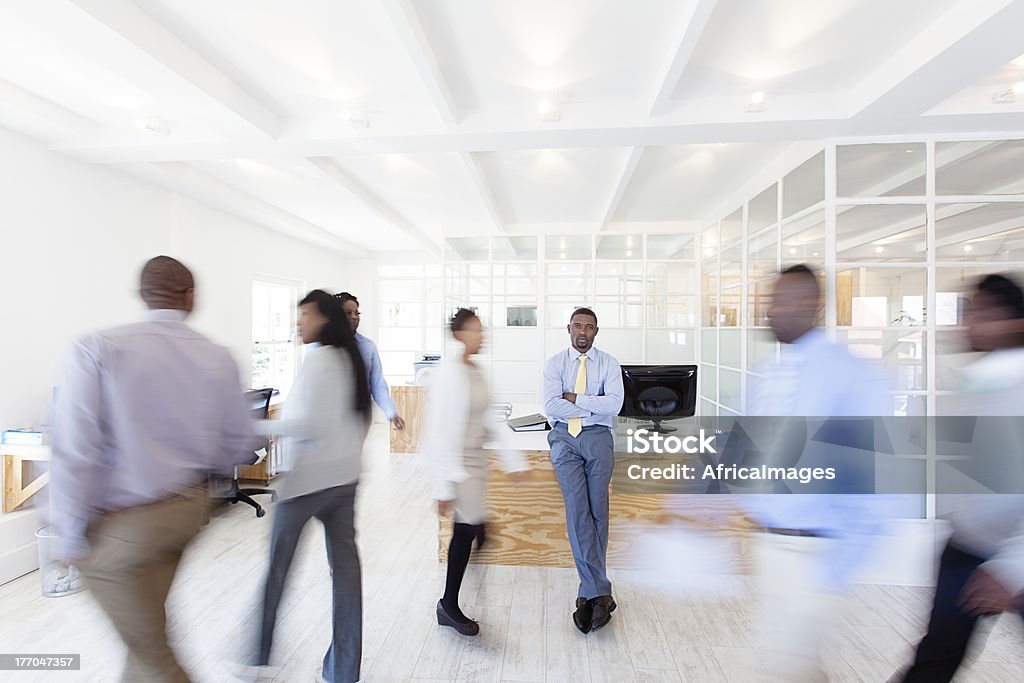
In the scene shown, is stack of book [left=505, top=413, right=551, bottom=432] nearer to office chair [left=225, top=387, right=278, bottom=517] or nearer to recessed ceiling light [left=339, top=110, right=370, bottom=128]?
office chair [left=225, top=387, right=278, bottom=517]

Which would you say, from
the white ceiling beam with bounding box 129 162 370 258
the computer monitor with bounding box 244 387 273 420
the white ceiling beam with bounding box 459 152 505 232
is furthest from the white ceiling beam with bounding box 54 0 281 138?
→ the computer monitor with bounding box 244 387 273 420

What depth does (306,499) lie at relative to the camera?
1896 mm

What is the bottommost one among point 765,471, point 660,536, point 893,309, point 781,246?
point 660,536

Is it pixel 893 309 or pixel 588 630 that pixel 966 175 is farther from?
pixel 588 630

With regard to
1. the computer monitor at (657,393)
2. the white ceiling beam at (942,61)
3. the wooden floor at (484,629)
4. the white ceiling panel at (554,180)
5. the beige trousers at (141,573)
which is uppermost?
the white ceiling panel at (554,180)

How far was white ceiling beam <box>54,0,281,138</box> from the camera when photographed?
213 cm

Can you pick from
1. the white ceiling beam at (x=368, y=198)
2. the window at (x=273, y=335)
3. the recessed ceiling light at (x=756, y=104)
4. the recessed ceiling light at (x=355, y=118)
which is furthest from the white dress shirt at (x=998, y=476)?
the window at (x=273, y=335)

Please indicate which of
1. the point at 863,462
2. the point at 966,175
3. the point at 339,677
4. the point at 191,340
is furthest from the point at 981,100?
the point at 339,677

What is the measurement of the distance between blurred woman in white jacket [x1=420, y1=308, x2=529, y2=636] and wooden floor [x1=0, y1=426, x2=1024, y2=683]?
0.87 ft

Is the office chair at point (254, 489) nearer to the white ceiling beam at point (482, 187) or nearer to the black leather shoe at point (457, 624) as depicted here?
the black leather shoe at point (457, 624)

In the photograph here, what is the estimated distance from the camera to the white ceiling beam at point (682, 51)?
6.88 feet

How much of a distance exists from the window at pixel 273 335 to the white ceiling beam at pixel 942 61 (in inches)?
243

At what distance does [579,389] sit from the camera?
109 inches

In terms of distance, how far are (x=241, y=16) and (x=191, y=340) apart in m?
1.62
